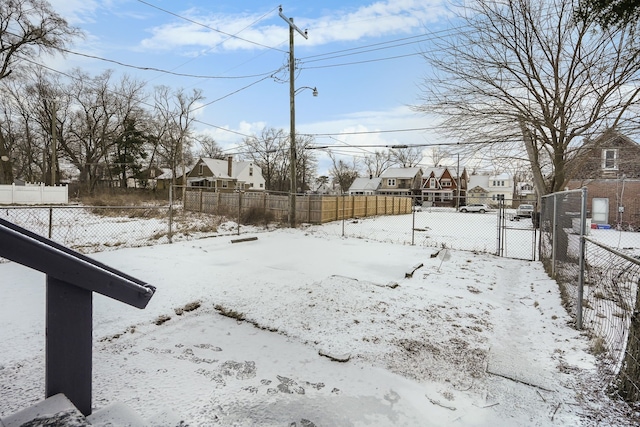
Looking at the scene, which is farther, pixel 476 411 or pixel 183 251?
pixel 183 251

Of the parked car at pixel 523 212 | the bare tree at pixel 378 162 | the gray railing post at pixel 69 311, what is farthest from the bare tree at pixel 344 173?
the gray railing post at pixel 69 311

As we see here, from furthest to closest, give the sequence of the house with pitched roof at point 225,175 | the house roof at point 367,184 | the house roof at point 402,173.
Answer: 1. the house roof at point 367,184
2. the house roof at point 402,173
3. the house with pitched roof at point 225,175

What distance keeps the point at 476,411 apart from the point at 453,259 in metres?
6.40

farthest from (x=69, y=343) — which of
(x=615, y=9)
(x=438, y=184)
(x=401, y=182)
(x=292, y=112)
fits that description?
(x=401, y=182)

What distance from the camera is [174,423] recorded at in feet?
5.97

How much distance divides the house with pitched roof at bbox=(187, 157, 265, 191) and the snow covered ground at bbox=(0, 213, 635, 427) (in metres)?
38.6

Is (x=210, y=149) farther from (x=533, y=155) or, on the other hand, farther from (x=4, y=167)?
(x=533, y=155)

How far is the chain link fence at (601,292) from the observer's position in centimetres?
259

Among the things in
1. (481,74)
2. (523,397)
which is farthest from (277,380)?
(481,74)

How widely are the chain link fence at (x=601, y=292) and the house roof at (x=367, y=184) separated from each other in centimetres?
4346

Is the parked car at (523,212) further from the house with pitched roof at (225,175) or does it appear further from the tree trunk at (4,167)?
the tree trunk at (4,167)

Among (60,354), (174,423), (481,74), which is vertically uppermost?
(481,74)

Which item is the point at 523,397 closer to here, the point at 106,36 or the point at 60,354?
the point at 60,354

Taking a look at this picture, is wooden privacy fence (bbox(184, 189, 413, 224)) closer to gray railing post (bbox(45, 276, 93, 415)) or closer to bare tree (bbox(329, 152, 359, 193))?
gray railing post (bbox(45, 276, 93, 415))
